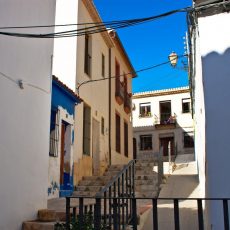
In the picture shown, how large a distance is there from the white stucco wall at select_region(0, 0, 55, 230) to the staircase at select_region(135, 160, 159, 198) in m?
3.54

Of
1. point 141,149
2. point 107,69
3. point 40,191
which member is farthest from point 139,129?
point 40,191

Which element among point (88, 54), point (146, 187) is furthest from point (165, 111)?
point (146, 187)

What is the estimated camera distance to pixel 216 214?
3.98m

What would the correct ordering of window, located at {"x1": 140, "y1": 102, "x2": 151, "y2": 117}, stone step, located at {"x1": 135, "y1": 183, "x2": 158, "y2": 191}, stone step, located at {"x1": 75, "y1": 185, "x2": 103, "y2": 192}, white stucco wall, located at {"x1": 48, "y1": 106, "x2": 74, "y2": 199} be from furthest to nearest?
window, located at {"x1": 140, "y1": 102, "x2": 151, "y2": 117} < stone step, located at {"x1": 75, "y1": 185, "x2": 103, "y2": 192} < stone step, located at {"x1": 135, "y1": 183, "x2": 158, "y2": 191} < white stucco wall, located at {"x1": 48, "y1": 106, "x2": 74, "y2": 199}

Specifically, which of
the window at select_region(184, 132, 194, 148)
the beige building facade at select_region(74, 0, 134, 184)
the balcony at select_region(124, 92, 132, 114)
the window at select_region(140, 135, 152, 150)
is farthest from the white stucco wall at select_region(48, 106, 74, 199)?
the window at select_region(140, 135, 152, 150)

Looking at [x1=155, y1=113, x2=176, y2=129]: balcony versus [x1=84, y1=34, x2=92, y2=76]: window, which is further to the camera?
[x1=155, y1=113, x2=176, y2=129]: balcony

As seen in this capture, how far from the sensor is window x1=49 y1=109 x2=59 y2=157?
8688 millimetres

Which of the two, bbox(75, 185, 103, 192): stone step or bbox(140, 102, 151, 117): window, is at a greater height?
bbox(140, 102, 151, 117): window

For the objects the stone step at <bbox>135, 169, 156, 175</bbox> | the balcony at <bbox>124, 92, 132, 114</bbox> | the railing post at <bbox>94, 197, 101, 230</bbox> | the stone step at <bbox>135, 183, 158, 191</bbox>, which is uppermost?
the balcony at <bbox>124, 92, 132, 114</bbox>

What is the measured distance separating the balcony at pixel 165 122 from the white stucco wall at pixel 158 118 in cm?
25

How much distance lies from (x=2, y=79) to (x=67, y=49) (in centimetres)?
637

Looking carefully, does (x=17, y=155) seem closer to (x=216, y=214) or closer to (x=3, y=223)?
(x=3, y=223)

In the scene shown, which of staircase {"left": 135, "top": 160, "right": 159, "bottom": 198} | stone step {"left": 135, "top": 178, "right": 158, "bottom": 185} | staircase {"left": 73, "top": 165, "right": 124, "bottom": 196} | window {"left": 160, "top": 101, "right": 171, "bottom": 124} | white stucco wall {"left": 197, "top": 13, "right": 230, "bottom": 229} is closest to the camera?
white stucco wall {"left": 197, "top": 13, "right": 230, "bottom": 229}

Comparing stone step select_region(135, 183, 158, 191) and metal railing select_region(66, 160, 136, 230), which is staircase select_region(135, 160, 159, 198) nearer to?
stone step select_region(135, 183, 158, 191)
